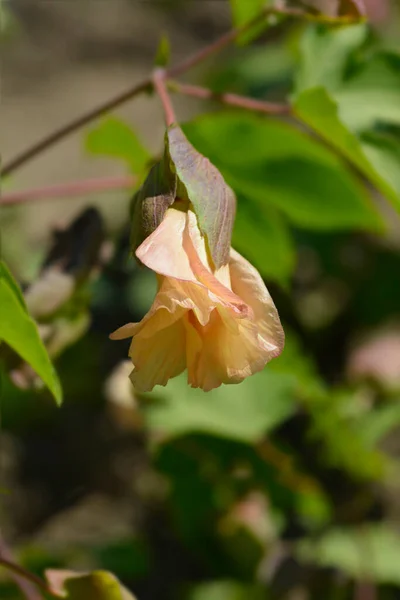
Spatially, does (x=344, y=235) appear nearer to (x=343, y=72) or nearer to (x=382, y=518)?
(x=382, y=518)

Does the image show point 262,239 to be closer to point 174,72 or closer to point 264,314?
point 174,72

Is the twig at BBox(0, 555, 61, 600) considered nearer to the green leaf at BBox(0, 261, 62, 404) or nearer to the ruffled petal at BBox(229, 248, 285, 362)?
the green leaf at BBox(0, 261, 62, 404)

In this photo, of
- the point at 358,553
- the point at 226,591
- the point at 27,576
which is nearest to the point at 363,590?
the point at 358,553

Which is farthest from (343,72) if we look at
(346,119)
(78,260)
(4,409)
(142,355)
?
(4,409)

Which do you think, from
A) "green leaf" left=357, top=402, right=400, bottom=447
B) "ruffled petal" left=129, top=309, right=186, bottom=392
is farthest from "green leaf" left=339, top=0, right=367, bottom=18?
"green leaf" left=357, top=402, right=400, bottom=447

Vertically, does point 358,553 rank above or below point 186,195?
below

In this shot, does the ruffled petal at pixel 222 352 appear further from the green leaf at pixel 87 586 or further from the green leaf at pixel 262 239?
the green leaf at pixel 262 239
